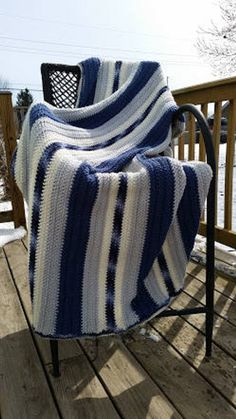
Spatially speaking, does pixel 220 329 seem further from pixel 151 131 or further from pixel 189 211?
pixel 151 131

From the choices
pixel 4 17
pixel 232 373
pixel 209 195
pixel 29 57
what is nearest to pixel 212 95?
pixel 209 195

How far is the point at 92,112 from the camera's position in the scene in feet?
4.87

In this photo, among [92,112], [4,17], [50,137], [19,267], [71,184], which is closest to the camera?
[71,184]

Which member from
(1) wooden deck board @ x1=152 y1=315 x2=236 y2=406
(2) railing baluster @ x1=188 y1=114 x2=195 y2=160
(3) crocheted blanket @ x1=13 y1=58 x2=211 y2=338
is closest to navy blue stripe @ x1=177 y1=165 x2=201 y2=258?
(3) crocheted blanket @ x1=13 y1=58 x2=211 y2=338

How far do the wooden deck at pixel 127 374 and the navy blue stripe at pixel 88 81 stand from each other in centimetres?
95

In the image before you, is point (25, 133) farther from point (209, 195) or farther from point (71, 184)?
point (209, 195)

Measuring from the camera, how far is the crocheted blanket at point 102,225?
998 millimetres

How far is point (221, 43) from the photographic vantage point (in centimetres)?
1016

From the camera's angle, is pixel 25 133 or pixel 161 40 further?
pixel 161 40

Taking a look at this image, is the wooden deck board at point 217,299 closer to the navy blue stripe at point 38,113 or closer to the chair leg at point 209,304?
the chair leg at point 209,304

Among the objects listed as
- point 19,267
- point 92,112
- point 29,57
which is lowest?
point 19,267

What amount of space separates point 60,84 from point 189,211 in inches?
36.9

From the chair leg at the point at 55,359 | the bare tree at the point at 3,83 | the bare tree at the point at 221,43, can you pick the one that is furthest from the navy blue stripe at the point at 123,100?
the bare tree at the point at 3,83

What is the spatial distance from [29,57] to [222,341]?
3641 cm
